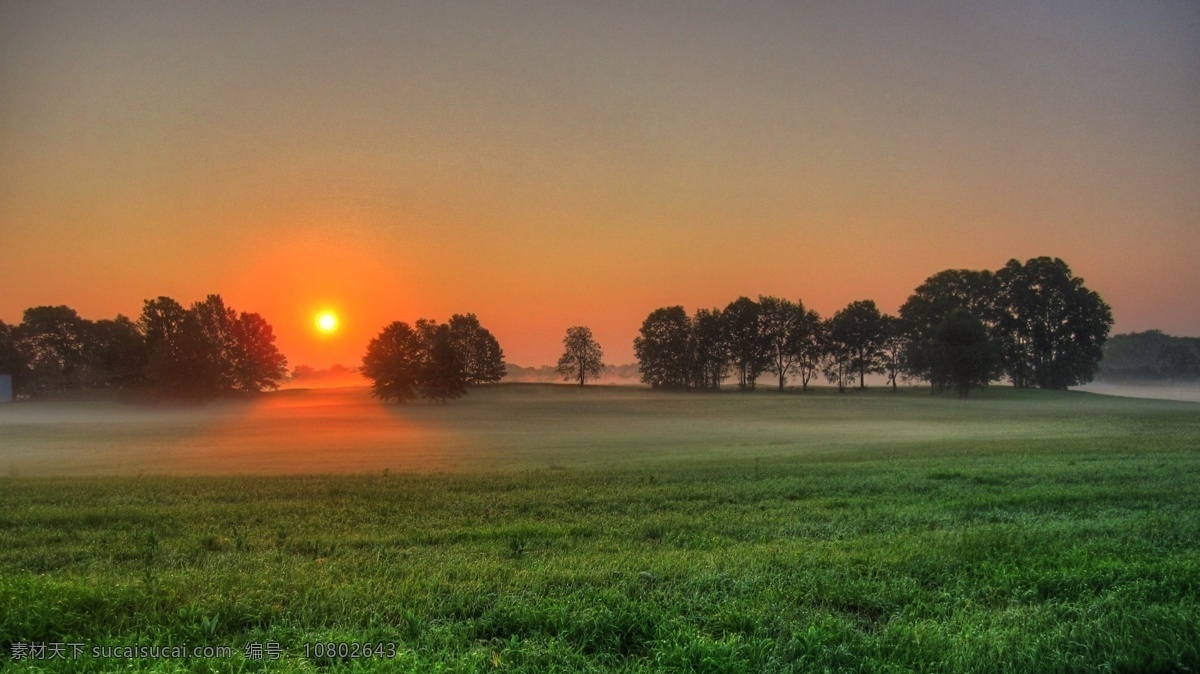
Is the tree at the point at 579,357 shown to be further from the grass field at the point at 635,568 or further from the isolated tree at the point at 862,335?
the grass field at the point at 635,568

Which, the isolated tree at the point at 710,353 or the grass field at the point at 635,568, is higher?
the isolated tree at the point at 710,353

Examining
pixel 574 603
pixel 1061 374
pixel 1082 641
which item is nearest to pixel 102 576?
pixel 574 603

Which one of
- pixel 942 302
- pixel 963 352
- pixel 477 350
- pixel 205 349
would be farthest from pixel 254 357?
pixel 942 302

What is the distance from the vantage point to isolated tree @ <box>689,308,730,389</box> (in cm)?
10731

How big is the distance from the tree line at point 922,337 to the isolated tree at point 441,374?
39.7 metres

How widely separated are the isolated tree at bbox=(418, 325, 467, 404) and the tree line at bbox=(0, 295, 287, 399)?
882 inches

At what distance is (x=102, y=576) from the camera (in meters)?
5.53

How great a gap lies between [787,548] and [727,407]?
191ft

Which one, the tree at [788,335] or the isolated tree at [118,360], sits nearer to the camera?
the isolated tree at [118,360]

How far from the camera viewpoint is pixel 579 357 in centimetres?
11600

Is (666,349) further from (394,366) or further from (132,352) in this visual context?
(132,352)

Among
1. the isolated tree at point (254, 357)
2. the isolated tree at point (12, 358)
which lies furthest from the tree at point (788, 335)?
the isolated tree at point (12, 358)

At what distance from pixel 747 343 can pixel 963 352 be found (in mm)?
37098

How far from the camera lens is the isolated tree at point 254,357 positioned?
3068 inches
